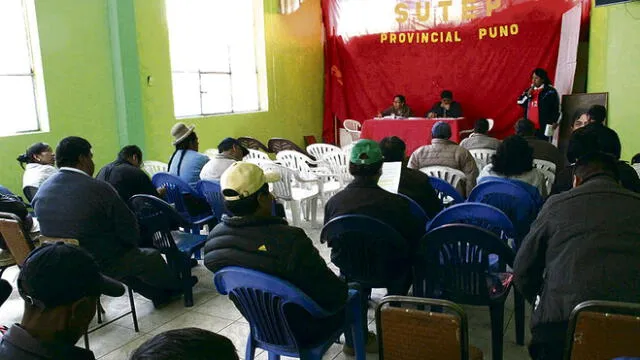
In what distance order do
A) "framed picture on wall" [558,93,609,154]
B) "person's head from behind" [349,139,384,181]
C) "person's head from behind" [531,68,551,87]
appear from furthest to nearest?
"person's head from behind" [531,68,551,87] → "framed picture on wall" [558,93,609,154] → "person's head from behind" [349,139,384,181]

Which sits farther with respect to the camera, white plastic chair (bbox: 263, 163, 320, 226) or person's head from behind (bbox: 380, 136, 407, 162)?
white plastic chair (bbox: 263, 163, 320, 226)

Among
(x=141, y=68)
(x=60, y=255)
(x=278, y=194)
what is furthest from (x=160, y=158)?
(x=60, y=255)

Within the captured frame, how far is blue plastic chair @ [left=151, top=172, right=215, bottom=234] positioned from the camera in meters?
4.12

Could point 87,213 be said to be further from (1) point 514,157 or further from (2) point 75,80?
(2) point 75,80

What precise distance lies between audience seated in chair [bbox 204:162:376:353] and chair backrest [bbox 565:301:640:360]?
0.88 meters

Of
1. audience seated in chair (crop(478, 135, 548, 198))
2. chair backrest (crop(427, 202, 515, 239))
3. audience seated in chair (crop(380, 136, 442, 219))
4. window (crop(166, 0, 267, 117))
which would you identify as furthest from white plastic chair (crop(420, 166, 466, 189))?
window (crop(166, 0, 267, 117))

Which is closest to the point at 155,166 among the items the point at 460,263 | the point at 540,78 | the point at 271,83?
the point at 271,83

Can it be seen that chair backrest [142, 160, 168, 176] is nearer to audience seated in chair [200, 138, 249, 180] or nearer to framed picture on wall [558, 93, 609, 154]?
audience seated in chair [200, 138, 249, 180]

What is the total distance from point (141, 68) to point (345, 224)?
15.6ft

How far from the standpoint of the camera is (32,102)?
5398 millimetres

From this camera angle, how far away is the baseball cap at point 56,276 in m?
1.24

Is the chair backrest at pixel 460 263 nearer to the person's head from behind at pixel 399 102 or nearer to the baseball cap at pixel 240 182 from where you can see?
the baseball cap at pixel 240 182

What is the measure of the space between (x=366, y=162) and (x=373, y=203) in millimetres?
230

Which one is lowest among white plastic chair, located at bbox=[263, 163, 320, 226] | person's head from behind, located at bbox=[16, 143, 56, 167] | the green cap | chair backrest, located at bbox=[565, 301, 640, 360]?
white plastic chair, located at bbox=[263, 163, 320, 226]
